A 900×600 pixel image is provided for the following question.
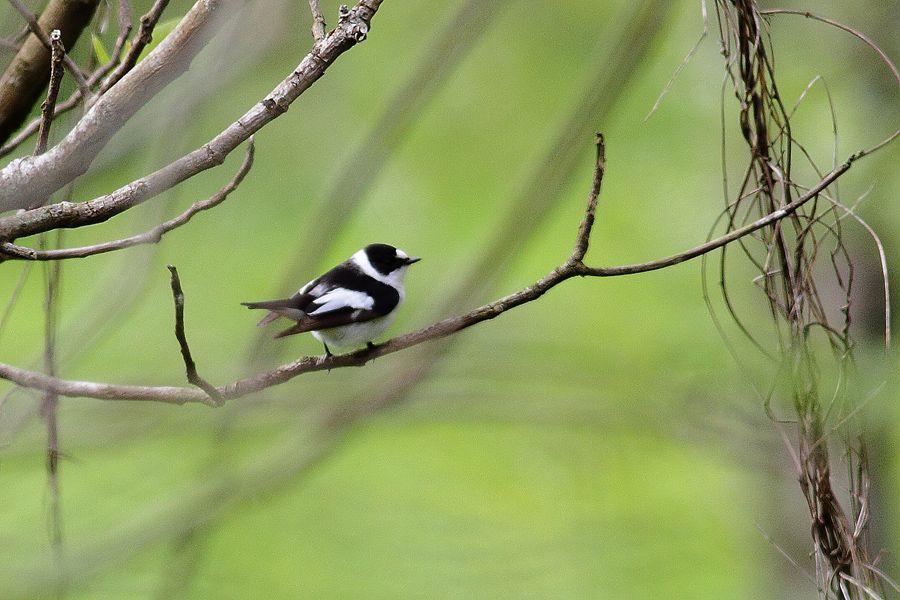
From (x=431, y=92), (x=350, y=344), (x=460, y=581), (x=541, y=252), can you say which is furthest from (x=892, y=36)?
(x=541, y=252)

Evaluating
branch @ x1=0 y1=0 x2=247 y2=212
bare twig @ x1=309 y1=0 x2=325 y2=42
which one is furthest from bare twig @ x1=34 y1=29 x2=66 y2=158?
bare twig @ x1=309 y1=0 x2=325 y2=42

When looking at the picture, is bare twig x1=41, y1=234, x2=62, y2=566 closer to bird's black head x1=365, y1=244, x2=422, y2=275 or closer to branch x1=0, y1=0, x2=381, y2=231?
branch x1=0, y1=0, x2=381, y2=231

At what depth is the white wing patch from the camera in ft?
13.1

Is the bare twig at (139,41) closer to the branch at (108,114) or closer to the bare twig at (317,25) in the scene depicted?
the branch at (108,114)

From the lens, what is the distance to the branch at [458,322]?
1.92m

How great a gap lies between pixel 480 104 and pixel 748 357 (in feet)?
14.6

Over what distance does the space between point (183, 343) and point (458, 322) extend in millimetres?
642

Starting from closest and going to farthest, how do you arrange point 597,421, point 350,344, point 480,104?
point 350,344
point 597,421
point 480,104

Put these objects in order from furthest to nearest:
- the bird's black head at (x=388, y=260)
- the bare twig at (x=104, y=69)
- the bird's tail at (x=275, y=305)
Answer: the bird's black head at (x=388, y=260), the bird's tail at (x=275, y=305), the bare twig at (x=104, y=69)

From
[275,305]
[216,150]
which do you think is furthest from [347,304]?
[216,150]

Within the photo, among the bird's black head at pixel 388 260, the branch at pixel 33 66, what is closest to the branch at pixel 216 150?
the branch at pixel 33 66

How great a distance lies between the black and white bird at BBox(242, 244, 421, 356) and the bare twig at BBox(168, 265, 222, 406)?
1.34m

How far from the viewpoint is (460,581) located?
19.5 ft

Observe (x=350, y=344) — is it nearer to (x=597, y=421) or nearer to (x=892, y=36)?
(x=597, y=421)
